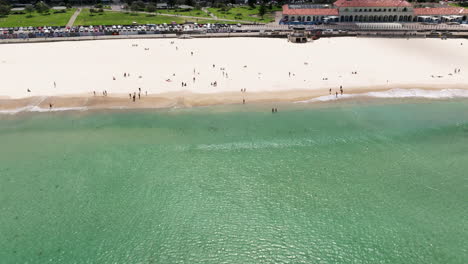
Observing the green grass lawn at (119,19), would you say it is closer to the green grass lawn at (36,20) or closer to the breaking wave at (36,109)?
the green grass lawn at (36,20)

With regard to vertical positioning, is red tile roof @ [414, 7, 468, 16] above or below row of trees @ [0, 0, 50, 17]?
below

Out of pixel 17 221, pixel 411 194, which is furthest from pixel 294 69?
pixel 17 221

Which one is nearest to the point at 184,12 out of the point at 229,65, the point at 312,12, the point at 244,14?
the point at 244,14

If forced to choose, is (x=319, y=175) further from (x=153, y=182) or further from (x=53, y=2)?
(x=53, y=2)

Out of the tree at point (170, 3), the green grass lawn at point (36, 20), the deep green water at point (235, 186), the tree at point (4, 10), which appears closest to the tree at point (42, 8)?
the green grass lawn at point (36, 20)

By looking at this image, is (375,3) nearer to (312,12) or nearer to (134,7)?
(312,12)

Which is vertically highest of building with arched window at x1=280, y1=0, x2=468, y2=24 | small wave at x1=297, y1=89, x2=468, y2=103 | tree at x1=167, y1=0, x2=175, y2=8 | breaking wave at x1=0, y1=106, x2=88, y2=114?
tree at x1=167, y1=0, x2=175, y2=8

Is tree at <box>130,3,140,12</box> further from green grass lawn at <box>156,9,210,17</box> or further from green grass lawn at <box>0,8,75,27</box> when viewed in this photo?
green grass lawn at <box>0,8,75,27</box>

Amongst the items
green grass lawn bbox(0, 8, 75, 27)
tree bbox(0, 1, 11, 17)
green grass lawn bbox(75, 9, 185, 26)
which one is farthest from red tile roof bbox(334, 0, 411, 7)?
tree bbox(0, 1, 11, 17)
